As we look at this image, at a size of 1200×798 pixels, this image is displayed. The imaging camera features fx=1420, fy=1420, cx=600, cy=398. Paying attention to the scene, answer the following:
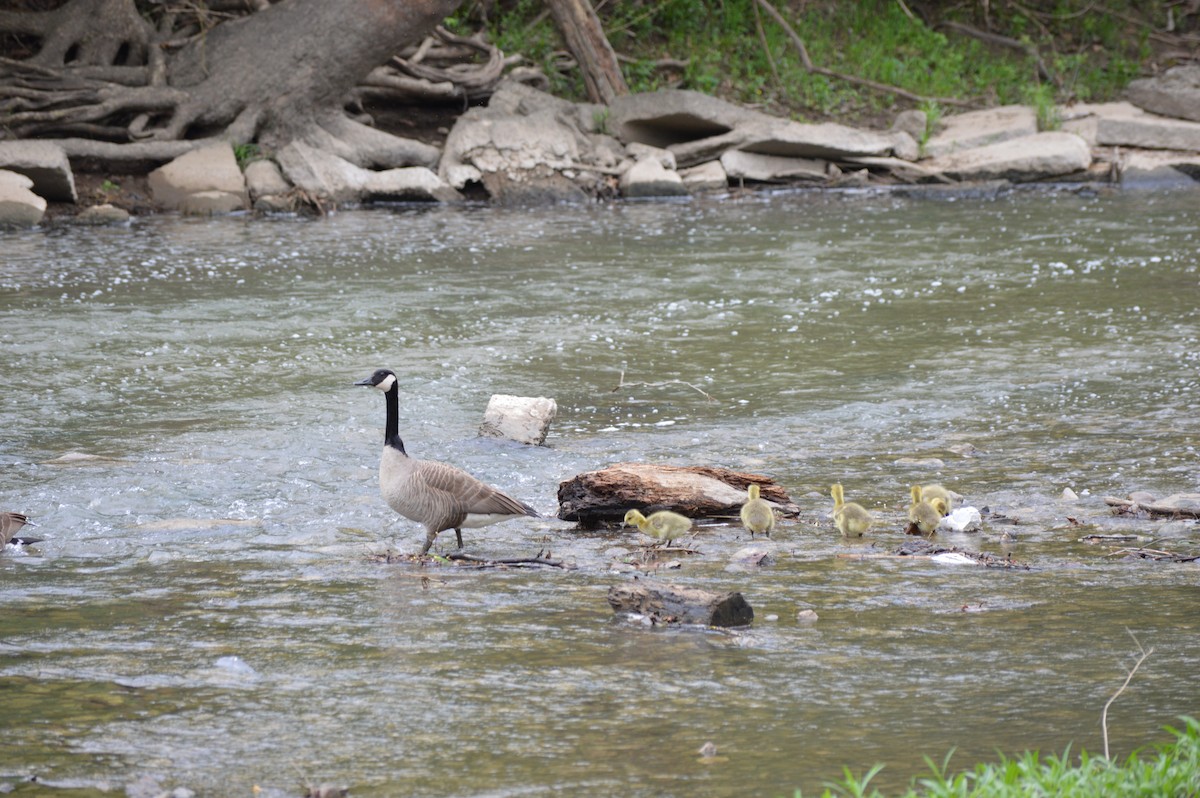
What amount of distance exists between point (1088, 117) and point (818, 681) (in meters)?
21.4

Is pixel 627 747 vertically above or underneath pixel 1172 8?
underneath

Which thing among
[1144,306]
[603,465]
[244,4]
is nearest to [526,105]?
[244,4]

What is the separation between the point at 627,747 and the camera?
4.15 metres

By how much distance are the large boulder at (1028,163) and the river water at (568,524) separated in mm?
5643

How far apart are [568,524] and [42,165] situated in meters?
13.4

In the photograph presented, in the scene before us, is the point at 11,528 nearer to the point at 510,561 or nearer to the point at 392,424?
the point at 392,424

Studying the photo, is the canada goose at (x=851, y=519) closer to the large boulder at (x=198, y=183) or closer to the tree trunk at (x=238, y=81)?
the tree trunk at (x=238, y=81)

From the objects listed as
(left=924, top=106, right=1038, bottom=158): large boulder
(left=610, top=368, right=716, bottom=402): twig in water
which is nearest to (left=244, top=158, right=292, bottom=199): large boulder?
(left=924, top=106, right=1038, bottom=158): large boulder

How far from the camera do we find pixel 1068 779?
3.49 metres

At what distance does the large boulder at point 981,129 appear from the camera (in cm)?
2252

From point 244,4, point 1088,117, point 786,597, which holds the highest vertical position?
point 244,4

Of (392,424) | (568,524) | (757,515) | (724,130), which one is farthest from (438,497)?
(724,130)

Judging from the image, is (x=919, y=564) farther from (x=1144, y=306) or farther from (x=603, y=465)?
(x=1144, y=306)

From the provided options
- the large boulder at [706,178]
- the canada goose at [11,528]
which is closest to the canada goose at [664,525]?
the canada goose at [11,528]
